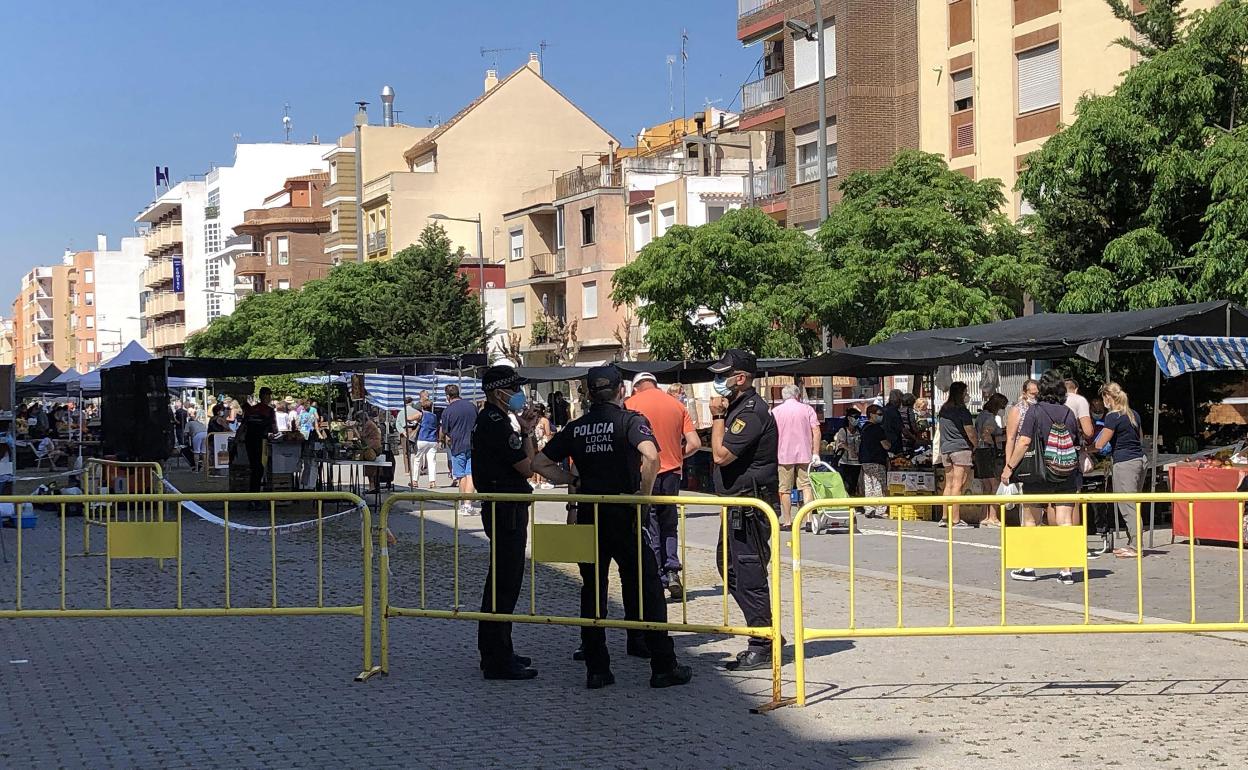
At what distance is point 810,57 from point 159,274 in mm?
94189

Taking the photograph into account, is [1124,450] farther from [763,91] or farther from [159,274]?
[159,274]

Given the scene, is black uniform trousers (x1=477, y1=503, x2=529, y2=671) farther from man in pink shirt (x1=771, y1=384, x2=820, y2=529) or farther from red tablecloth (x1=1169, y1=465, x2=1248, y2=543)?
man in pink shirt (x1=771, y1=384, x2=820, y2=529)

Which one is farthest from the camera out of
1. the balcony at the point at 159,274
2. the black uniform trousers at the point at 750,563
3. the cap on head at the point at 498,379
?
the balcony at the point at 159,274

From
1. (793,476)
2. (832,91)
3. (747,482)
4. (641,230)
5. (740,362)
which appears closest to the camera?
(747,482)

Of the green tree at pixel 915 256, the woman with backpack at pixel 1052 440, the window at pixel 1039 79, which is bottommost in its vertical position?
the woman with backpack at pixel 1052 440

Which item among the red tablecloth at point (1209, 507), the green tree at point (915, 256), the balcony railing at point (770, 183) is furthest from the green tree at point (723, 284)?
the red tablecloth at point (1209, 507)

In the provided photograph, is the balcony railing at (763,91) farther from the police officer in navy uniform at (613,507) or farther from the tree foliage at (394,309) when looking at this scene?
the police officer in navy uniform at (613,507)

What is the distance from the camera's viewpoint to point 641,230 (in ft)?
191

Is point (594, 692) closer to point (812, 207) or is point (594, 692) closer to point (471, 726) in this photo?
point (471, 726)

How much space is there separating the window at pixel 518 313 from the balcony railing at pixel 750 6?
71.7 ft

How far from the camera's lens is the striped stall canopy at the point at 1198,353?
50.7 feet

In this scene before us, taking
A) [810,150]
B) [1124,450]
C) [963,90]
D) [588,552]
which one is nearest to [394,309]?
[810,150]

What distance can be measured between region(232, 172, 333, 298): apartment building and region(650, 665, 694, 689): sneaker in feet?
291

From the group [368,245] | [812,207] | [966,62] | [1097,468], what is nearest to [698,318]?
[812,207]
